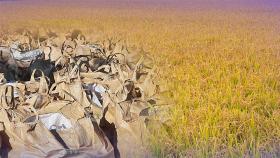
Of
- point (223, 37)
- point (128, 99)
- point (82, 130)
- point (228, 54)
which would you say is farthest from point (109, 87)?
point (223, 37)

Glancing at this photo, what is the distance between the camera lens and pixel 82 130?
3.51ft

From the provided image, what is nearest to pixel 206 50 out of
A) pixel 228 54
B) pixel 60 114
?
pixel 228 54

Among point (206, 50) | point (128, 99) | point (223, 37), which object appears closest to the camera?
point (128, 99)

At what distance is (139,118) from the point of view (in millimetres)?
1123

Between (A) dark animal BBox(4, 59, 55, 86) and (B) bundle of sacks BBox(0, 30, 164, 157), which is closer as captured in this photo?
(B) bundle of sacks BBox(0, 30, 164, 157)

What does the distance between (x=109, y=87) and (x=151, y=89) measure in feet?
0.40

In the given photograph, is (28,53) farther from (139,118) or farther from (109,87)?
(139,118)

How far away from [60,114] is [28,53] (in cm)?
60

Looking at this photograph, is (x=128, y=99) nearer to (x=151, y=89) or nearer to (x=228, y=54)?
(x=151, y=89)

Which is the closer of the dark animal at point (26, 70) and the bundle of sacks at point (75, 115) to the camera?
the bundle of sacks at point (75, 115)

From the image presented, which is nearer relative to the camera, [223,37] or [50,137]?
[50,137]

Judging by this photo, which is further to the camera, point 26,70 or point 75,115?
point 26,70

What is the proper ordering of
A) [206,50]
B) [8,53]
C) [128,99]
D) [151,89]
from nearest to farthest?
[128,99] → [151,89] → [8,53] → [206,50]

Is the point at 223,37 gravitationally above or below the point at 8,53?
below
